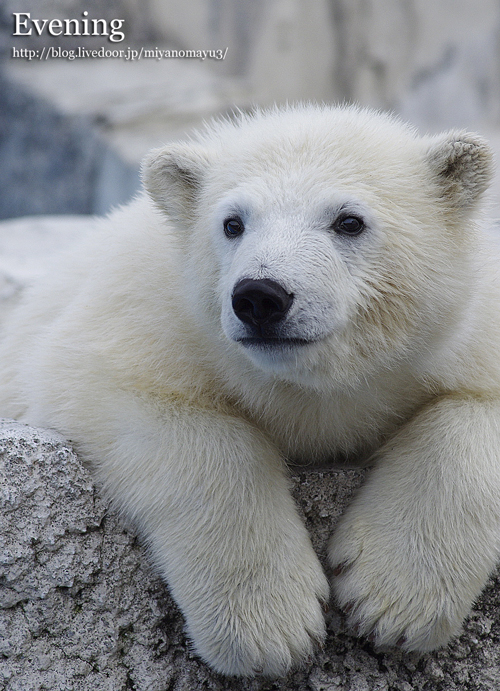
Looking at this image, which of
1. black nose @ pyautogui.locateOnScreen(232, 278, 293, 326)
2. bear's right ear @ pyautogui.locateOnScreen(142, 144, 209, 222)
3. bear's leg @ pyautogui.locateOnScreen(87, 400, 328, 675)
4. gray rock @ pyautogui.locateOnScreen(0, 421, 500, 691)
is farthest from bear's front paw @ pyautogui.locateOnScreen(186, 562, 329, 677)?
bear's right ear @ pyautogui.locateOnScreen(142, 144, 209, 222)

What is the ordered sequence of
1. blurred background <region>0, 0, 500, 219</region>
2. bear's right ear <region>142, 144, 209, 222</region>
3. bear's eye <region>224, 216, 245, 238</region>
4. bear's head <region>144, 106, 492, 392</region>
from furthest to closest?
blurred background <region>0, 0, 500, 219</region> < bear's right ear <region>142, 144, 209, 222</region> < bear's eye <region>224, 216, 245, 238</region> < bear's head <region>144, 106, 492, 392</region>

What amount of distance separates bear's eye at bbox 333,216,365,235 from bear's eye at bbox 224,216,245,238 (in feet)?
1.06

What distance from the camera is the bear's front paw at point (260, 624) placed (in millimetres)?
2520

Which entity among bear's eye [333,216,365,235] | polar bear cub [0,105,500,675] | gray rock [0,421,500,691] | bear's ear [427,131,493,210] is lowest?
gray rock [0,421,500,691]

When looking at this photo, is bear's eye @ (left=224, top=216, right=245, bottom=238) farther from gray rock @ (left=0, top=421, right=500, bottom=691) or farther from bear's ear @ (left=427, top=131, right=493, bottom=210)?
gray rock @ (left=0, top=421, right=500, bottom=691)

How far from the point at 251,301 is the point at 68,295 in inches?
67.9

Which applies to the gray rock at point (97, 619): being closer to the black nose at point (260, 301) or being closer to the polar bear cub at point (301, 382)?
the polar bear cub at point (301, 382)

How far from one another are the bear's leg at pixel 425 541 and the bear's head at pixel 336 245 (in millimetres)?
377

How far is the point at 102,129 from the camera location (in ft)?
34.0

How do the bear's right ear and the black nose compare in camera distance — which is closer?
the black nose

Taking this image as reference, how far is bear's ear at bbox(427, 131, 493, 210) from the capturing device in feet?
A: 8.75

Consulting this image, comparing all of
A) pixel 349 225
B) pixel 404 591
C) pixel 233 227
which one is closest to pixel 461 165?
pixel 349 225

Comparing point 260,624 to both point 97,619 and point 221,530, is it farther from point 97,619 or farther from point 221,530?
point 97,619

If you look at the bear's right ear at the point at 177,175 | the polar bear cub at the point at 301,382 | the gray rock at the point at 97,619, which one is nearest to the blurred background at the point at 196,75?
the bear's right ear at the point at 177,175
